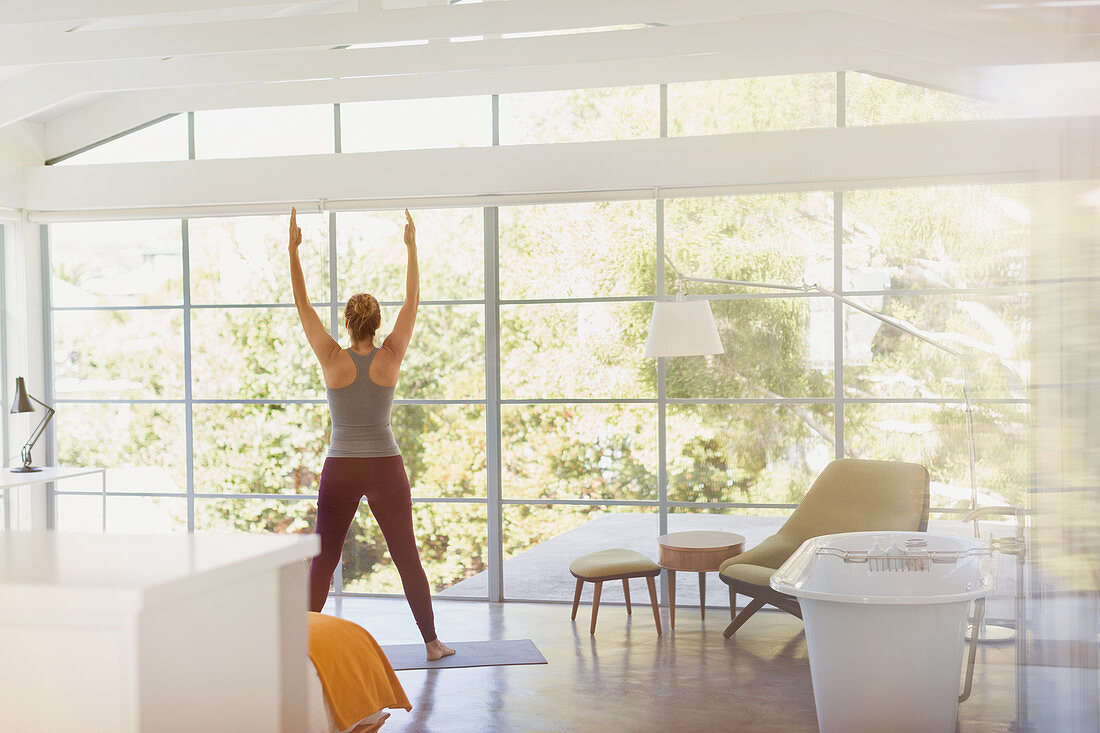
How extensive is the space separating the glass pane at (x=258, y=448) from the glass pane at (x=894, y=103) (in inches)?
147

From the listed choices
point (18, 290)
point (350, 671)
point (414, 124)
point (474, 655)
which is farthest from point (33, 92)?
point (350, 671)

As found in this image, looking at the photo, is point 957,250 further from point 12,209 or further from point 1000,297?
point 12,209

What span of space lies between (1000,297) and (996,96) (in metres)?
2.08

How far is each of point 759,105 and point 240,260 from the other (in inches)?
133

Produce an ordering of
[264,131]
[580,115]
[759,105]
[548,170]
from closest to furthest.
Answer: [759,105], [548,170], [580,115], [264,131]

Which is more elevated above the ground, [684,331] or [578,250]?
[578,250]

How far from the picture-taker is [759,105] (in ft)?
18.9

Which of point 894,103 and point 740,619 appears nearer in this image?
point 740,619

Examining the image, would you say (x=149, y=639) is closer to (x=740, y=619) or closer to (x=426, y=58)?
(x=426, y=58)

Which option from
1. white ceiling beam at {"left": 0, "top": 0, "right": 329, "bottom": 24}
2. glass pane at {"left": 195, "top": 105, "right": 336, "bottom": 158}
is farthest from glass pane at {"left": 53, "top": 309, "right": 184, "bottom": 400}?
white ceiling beam at {"left": 0, "top": 0, "right": 329, "bottom": 24}

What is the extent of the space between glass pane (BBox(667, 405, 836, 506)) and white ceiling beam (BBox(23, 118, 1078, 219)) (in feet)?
4.31

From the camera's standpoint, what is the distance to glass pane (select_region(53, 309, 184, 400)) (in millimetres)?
6664

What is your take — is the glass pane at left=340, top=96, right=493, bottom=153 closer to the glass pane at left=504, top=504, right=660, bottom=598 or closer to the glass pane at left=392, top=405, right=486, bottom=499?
the glass pane at left=392, top=405, right=486, bottom=499

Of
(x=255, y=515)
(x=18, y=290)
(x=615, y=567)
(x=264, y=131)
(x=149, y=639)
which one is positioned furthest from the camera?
(x=255, y=515)
